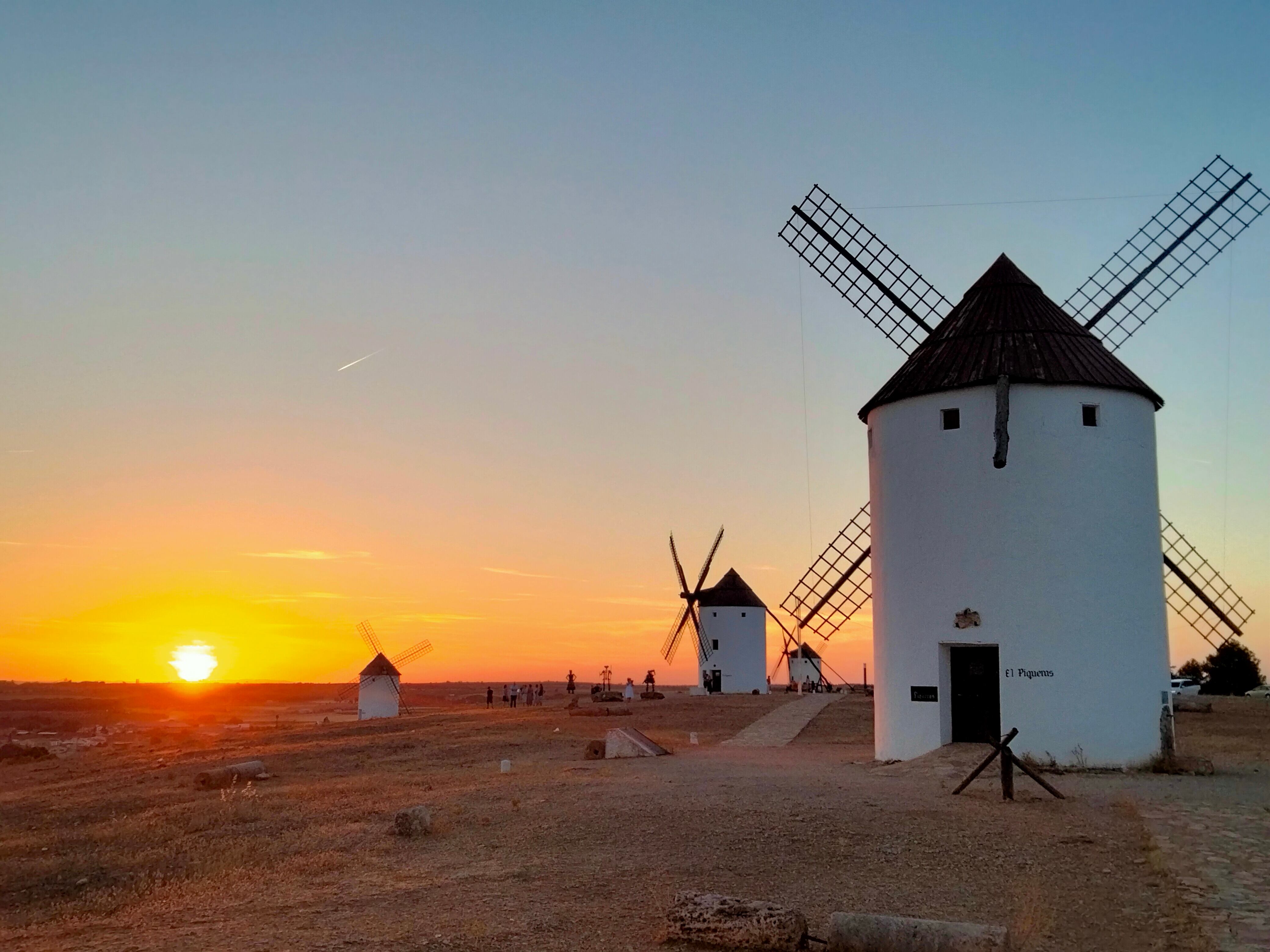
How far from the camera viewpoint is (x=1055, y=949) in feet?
27.2

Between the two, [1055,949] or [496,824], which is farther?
[496,824]

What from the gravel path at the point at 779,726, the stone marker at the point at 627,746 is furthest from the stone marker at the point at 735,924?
the gravel path at the point at 779,726

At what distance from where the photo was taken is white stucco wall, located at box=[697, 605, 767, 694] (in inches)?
2242

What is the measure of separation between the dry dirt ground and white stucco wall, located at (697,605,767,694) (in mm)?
32968

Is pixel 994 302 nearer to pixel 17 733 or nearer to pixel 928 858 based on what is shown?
pixel 928 858

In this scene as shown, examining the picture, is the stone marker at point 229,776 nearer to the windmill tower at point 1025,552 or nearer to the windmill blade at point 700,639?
the windmill tower at point 1025,552

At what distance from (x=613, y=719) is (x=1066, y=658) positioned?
19.0 meters

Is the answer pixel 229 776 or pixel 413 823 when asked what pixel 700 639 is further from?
pixel 413 823

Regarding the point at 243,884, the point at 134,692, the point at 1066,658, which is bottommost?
the point at 134,692

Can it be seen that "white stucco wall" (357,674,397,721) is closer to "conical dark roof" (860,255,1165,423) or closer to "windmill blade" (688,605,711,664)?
"windmill blade" (688,605,711,664)

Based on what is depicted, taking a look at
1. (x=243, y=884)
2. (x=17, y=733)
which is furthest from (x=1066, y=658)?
(x=17, y=733)

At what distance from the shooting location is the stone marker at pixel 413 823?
1419 cm

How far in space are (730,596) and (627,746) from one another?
34552 millimetres

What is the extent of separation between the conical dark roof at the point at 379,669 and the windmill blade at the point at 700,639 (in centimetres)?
1614
